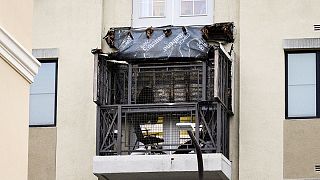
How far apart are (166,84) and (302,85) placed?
3190 millimetres

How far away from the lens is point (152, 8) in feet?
81.4

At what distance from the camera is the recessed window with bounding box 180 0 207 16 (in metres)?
24.6

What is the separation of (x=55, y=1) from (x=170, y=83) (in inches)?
152

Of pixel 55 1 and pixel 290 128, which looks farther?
pixel 55 1

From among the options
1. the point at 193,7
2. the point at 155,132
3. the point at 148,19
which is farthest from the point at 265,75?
the point at 148,19

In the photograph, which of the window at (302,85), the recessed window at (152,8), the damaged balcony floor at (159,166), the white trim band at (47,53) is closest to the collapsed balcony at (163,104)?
the damaged balcony floor at (159,166)

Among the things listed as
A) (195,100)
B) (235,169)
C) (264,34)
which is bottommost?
(235,169)

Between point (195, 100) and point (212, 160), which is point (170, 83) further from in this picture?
point (212, 160)

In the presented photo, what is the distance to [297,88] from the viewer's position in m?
23.7

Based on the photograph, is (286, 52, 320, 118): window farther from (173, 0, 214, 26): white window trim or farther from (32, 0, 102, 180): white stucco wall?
(32, 0, 102, 180): white stucco wall

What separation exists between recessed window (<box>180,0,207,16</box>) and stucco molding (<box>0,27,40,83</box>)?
42.3 ft

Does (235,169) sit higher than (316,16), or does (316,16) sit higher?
(316,16)

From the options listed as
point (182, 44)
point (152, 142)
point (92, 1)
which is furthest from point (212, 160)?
point (92, 1)

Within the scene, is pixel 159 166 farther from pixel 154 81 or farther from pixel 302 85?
pixel 302 85
